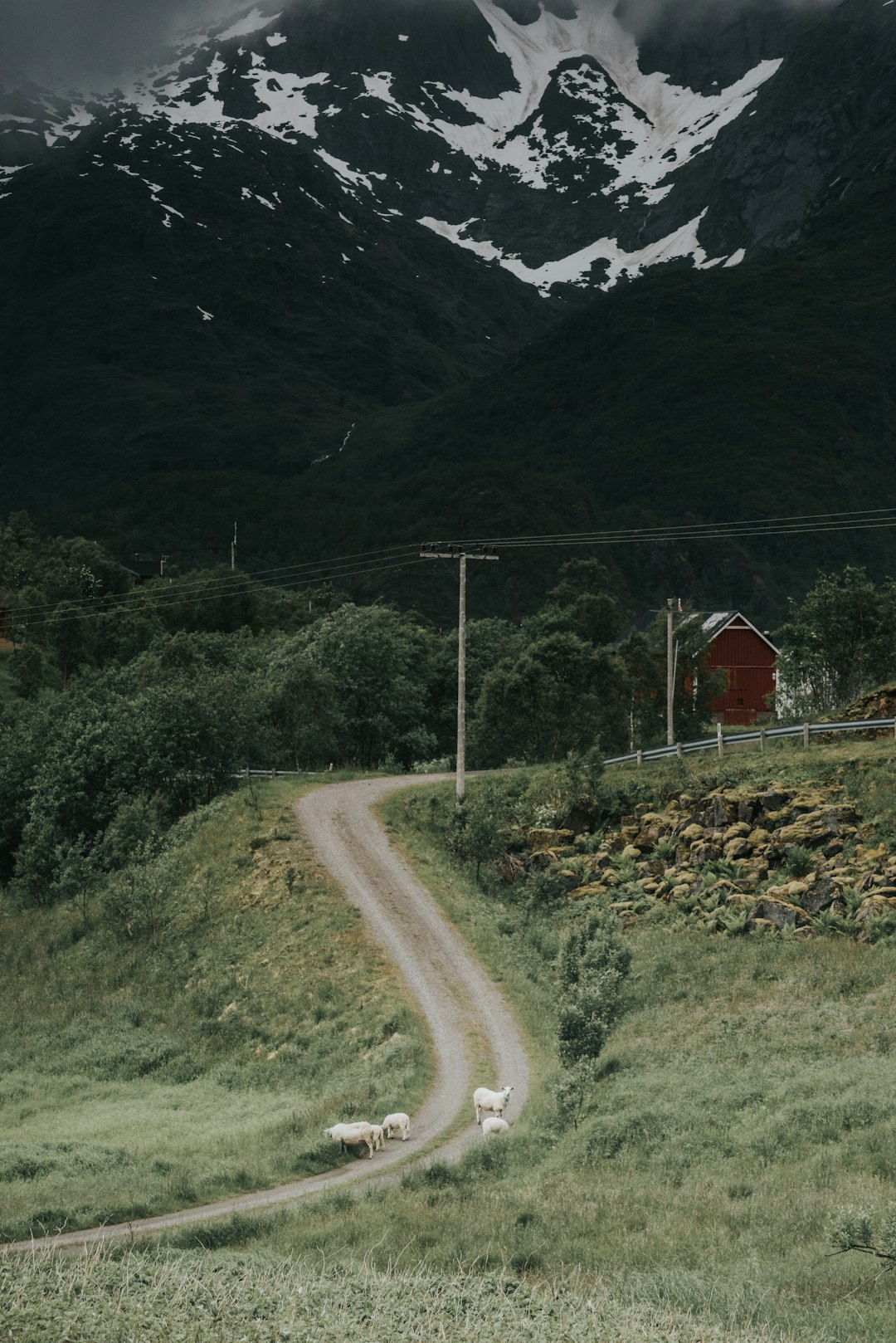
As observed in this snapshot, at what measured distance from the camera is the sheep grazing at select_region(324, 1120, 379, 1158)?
81.3ft

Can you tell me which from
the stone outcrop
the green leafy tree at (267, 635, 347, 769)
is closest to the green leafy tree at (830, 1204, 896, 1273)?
the stone outcrop

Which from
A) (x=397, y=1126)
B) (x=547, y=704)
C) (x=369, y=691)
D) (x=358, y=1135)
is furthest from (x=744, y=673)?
(x=358, y=1135)

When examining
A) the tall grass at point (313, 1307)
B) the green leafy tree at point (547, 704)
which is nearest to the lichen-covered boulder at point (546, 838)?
the green leafy tree at point (547, 704)

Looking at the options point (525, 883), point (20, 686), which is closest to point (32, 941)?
point (525, 883)

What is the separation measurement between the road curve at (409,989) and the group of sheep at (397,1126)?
11.0 inches

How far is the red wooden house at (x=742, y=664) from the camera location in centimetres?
10731

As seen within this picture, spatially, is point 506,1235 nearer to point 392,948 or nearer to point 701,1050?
point 701,1050

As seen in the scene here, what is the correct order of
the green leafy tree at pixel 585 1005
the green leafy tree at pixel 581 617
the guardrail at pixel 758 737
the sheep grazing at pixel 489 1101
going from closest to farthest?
1. the green leafy tree at pixel 585 1005
2. the sheep grazing at pixel 489 1101
3. the guardrail at pixel 758 737
4. the green leafy tree at pixel 581 617

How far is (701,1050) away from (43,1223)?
13.3 meters

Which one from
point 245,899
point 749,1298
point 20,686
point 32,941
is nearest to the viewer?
point 749,1298

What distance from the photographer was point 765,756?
4741 cm

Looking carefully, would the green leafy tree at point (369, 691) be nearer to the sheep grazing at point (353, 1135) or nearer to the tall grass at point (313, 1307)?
the sheep grazing at point (353, 1135)

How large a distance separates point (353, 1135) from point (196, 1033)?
12964mm

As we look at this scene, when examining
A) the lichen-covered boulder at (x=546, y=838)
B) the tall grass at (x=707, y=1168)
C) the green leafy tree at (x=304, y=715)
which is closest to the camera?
the tall grass at (x=707, y=1168)
